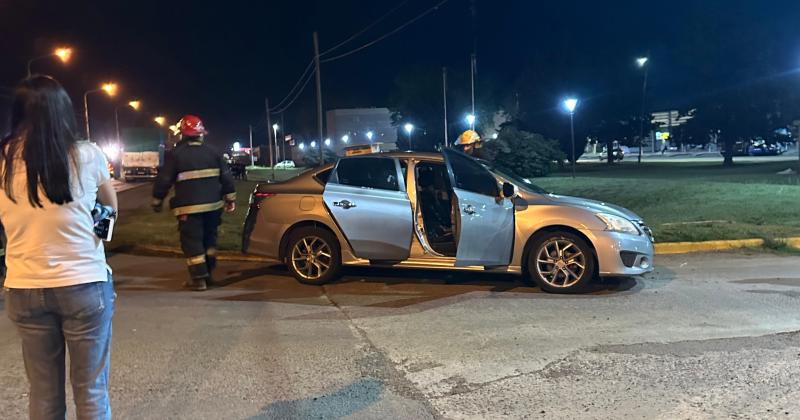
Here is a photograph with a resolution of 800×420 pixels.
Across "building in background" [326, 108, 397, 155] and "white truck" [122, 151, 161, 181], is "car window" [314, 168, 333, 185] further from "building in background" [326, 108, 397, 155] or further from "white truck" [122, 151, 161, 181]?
"building in background" [326, 108, 397, 155]

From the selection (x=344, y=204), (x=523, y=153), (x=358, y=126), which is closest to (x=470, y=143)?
(x=344, y=204)

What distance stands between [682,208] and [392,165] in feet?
29.6

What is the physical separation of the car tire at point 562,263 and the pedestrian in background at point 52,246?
5013mm

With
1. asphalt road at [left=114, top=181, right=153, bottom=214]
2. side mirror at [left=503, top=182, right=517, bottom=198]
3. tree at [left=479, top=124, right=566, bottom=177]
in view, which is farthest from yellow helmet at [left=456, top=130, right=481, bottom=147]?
tree at [left=479, top=124, right=566, bottom=177]

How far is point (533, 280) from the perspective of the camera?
723cm

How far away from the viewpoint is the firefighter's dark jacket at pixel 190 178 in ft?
23.2

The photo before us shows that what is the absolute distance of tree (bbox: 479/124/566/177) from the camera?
30.3m

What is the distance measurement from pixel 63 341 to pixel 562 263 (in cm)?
523

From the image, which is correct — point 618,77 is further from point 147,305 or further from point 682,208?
point 147,305

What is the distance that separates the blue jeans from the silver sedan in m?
4.61

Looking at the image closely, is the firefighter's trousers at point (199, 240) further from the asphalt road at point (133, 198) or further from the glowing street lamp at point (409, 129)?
the glowing street lamp at point (409, 129)

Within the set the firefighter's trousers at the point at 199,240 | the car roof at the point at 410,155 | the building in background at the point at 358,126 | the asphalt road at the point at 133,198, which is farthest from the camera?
the building in background at the point at 358,126

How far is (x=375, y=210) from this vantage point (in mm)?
7332

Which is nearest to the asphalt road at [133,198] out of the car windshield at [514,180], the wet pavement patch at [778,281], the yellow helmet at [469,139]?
the yellow helmet at [469,139]
